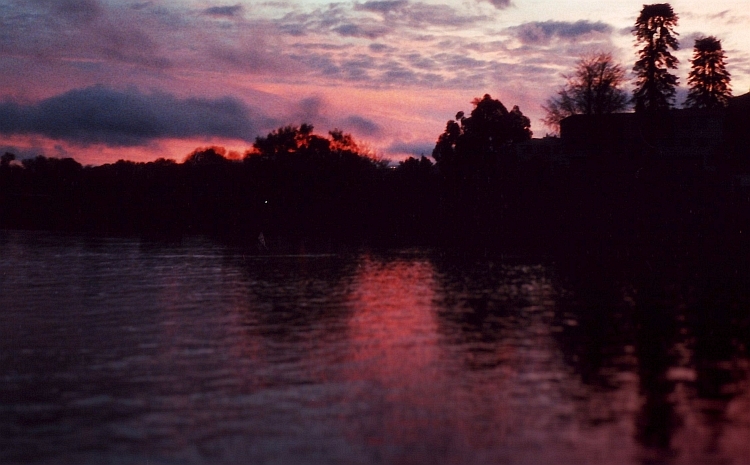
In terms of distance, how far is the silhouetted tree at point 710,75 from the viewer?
103500 mm

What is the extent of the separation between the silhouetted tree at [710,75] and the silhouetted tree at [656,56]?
23.8 m

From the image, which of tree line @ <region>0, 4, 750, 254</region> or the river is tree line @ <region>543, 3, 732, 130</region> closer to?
tree line @ <region>0, 4, 750, 254</region>

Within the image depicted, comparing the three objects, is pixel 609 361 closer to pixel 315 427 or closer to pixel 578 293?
pixel 315 427

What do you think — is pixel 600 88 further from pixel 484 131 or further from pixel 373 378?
pixel 373 378

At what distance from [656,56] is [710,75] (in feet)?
85.5

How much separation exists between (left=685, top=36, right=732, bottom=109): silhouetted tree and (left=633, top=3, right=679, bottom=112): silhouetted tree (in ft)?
78.1

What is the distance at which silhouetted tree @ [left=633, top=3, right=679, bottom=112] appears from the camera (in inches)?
3191

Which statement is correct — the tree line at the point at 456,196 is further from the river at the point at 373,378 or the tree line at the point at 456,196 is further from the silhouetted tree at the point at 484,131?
the river at the point at 373,378

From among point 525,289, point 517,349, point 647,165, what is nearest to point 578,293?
point 525,289

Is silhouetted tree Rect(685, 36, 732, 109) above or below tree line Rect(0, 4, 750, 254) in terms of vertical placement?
above

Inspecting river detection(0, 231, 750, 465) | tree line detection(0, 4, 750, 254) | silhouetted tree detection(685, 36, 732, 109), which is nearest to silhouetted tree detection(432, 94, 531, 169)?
tree line detection(0, 4, 750, 254)

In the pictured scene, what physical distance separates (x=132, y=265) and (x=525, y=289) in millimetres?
21771

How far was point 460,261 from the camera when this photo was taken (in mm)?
46375

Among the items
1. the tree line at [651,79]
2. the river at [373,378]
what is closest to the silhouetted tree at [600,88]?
the tree line at [651,79]
